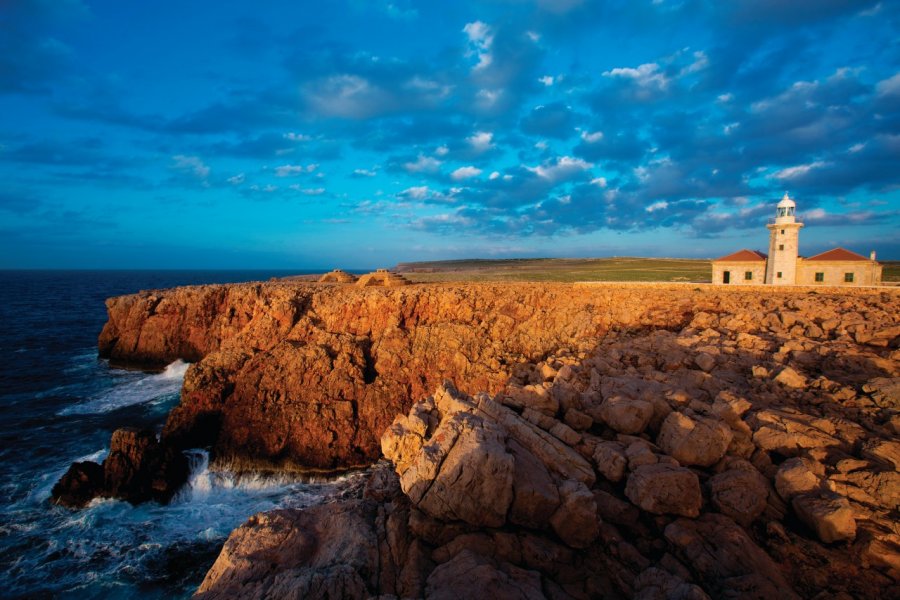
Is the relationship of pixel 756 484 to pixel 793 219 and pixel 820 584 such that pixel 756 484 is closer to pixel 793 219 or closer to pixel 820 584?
pixel 820 584

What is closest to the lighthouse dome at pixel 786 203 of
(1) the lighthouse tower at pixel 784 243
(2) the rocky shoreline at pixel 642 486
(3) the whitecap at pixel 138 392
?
(1) the lighthouse tower at pixel 784 243

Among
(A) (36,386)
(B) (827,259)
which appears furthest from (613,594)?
(A) (36,386)

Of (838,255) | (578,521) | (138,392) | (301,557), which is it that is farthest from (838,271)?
(138,392)

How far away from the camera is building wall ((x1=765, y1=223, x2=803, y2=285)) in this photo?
27.7 metres

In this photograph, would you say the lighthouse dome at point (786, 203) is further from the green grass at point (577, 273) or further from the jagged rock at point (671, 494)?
the jagged rock at point (671, 494)

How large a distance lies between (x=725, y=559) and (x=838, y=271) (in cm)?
3070

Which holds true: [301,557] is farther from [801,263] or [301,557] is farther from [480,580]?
[801,263]

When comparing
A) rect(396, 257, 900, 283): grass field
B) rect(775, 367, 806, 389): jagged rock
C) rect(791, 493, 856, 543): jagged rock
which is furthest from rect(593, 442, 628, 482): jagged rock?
rect(396, 257, 900, 283): grass field

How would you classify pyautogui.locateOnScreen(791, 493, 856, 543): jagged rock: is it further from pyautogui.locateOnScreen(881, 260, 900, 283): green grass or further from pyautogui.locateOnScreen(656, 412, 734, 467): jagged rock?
pyautogui.locateOnScreen(881, 260, 900, 283): green grass

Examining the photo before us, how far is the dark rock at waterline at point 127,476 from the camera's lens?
50.1ft

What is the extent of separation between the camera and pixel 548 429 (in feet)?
30.0

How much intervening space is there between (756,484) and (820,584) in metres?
1.52

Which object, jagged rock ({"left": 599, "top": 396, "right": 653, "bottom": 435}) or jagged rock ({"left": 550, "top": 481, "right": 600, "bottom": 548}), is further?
jagged rock ({"left": 599, "top": 396, "right": 653, "bottom": 435})

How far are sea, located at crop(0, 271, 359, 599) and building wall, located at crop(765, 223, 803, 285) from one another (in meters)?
30.0
